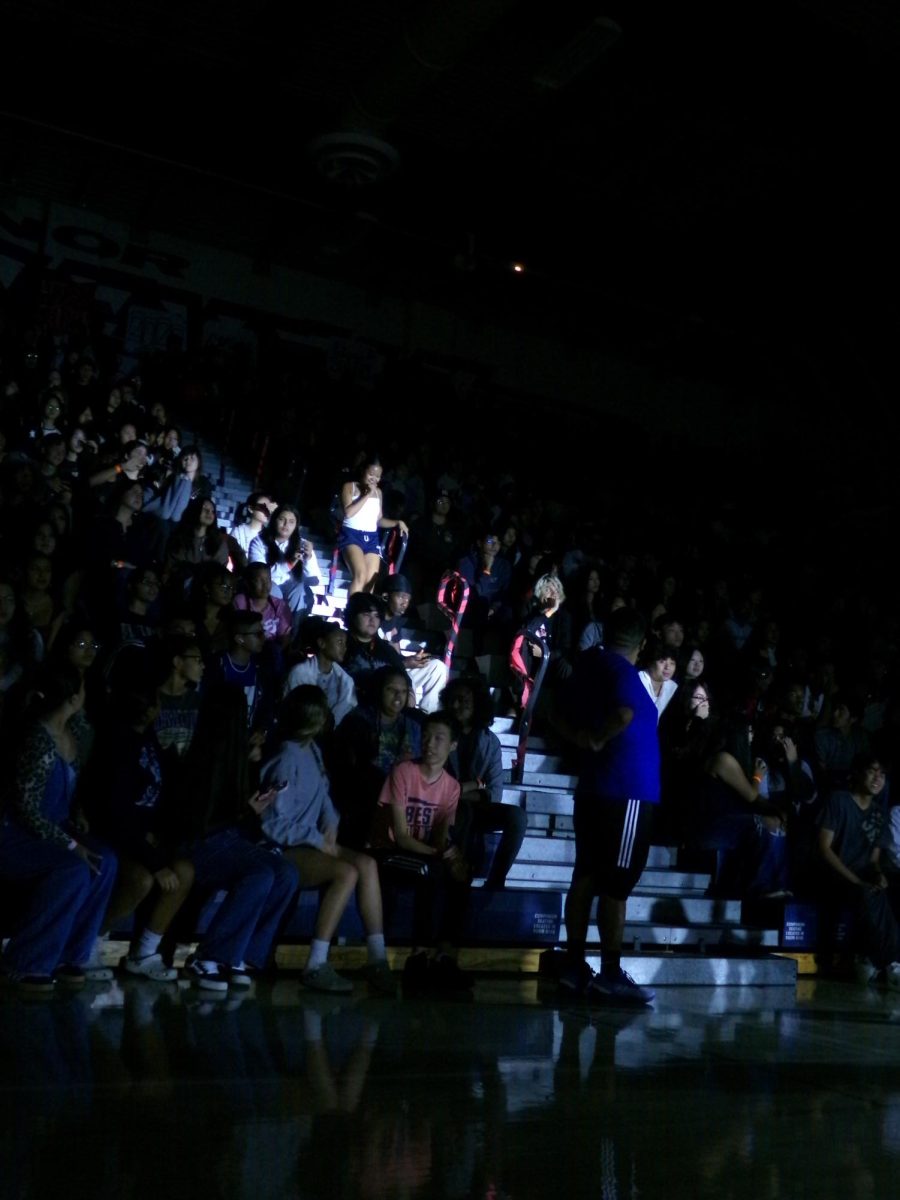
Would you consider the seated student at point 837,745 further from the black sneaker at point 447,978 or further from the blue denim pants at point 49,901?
the blue denim pants at point 49,901

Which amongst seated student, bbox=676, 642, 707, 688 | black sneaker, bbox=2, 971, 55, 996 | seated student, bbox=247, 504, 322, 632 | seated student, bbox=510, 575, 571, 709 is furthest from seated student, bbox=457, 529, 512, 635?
black sneaker, bbox=2, 971, 55, 996

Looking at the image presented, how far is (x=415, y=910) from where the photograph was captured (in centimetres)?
629

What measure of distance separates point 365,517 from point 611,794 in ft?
18.0

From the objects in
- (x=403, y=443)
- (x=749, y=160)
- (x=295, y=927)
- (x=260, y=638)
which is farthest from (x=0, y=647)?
(x=749, y=160)

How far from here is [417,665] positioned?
8859 millimetres

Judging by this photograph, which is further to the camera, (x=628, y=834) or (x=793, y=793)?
(x=793, y=793)

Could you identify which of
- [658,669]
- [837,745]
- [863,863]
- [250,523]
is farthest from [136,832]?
[837,745]

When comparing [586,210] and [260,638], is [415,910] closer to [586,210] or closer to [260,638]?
[260,638]

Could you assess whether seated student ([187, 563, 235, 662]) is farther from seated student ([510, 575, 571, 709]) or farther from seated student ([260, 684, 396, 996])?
seated student ([510, 575, 571, 709])

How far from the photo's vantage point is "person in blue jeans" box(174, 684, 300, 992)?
543cm

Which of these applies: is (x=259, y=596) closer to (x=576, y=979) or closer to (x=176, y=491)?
(x=176, y=491)

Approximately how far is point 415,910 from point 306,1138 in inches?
134

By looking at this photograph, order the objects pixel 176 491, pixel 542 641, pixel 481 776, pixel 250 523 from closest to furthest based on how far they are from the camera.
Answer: pixel 481 776
pixel 176 491
pixel 250 523
pixel 542 641

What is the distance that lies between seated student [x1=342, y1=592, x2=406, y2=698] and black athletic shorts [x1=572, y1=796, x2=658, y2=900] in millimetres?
2678
